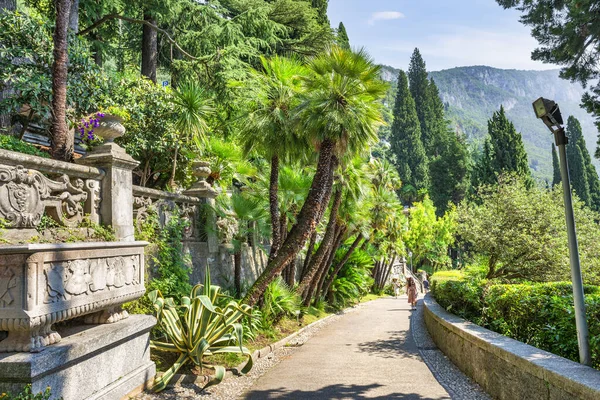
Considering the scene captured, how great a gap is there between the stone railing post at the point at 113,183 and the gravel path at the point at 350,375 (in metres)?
2.33

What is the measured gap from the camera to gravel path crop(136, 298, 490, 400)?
6148 millimetres

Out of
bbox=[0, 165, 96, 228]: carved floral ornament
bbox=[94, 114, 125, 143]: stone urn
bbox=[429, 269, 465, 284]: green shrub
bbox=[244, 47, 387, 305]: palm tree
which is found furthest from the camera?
bbox=[429, 269, 465, 284]: green shrub

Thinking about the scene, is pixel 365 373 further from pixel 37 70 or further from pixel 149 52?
pixel 149 52

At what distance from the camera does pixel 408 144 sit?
6228cm

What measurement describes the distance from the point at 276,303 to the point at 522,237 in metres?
6.95

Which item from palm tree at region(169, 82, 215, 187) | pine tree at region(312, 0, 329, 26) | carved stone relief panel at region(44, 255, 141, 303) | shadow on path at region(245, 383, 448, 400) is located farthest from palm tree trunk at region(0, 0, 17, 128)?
pine tree at region(312, 0, 329, 26)

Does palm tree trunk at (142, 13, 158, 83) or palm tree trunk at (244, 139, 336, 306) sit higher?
palm tree trunk at (142, 13, 158, 83)

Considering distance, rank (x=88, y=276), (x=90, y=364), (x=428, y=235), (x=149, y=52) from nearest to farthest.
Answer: (x=90, y=364) < (x=88, y=276) < (x=149, y=52) < (x=428, y=235)

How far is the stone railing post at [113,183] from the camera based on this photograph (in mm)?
6441

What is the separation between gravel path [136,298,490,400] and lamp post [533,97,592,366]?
1.71 metres

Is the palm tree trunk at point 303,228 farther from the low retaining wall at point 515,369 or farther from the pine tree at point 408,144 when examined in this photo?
the pine tree at point 408,144

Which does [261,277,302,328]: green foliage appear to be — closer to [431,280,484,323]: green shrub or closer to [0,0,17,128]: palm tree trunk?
[431,280,484,323]: green shrub

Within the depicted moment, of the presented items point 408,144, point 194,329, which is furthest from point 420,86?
point 194,329

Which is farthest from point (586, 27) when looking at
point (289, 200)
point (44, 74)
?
point (44, 74)
